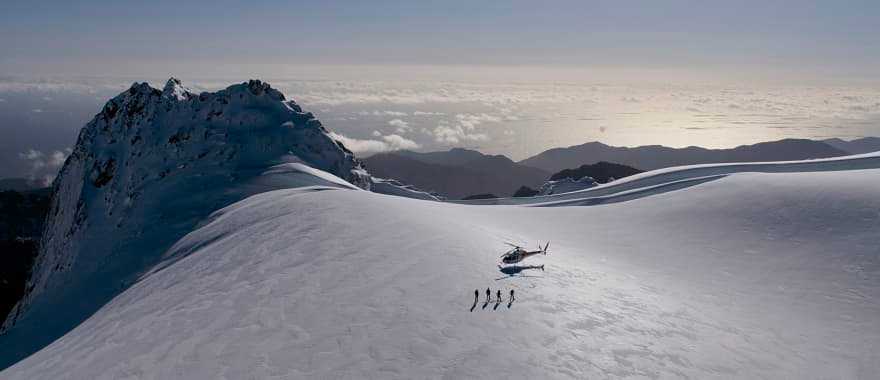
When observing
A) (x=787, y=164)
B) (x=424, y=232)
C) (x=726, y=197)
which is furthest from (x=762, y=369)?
(x=787, y=164)

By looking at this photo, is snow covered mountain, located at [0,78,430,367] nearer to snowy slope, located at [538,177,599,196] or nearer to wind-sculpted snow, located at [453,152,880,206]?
wind-sculpted snow, located at [453,152,880,206]

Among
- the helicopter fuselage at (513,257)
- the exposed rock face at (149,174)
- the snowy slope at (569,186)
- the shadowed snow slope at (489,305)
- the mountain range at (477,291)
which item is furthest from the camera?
the snowy slope at (569,186)

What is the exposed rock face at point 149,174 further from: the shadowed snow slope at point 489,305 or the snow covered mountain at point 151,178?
the shadowed snow slope at point 489,305

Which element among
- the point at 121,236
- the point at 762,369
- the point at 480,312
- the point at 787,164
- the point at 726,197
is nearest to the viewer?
the point at 762,369

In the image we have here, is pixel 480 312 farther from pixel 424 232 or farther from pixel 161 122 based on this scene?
pixel 161 122

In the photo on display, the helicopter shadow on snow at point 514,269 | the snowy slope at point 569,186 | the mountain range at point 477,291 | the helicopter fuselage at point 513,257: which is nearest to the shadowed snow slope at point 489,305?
the mountain range at point 477,291

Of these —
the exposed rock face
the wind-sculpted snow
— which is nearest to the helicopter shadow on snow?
the exposed rock face
